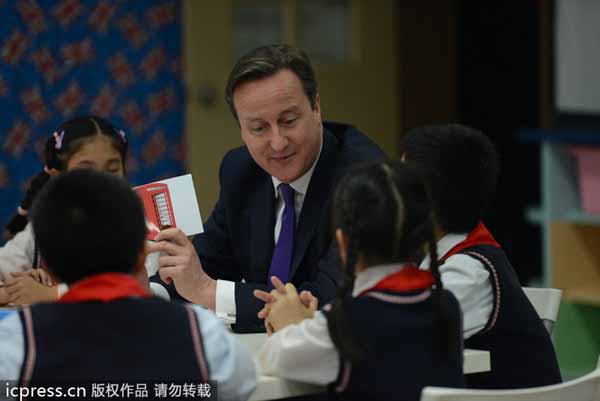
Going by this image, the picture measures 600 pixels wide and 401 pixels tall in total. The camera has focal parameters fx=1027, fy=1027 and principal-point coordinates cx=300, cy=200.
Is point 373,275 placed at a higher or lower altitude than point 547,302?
higher

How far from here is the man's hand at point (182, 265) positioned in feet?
6.63

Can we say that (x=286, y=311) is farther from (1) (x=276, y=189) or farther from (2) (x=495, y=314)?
(1) (x=276, y=189)

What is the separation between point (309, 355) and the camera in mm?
1563

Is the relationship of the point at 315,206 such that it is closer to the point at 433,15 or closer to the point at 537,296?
the point at 537,296

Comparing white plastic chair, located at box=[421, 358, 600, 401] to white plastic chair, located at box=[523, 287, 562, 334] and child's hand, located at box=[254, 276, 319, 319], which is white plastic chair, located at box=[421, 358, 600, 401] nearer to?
child's hand, located at box=[254, 276, 319, 319]

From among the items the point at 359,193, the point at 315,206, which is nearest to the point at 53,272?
the point at 359,193

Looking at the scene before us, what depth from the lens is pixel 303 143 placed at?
7.21 ft

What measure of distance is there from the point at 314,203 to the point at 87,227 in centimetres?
84

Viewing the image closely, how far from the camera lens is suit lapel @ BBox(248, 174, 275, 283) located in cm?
225

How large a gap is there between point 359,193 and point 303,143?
63 cm

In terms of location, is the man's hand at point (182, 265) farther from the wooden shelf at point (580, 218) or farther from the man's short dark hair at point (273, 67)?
the wooden shelf at point (580, 218)

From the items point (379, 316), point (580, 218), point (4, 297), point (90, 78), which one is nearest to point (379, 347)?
point (379, 316)

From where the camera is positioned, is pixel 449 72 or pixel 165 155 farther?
pixel 449 72

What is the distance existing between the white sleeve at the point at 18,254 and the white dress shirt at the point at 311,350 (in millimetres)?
1023
